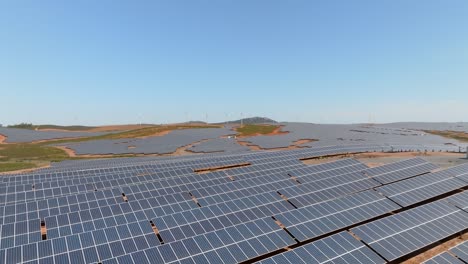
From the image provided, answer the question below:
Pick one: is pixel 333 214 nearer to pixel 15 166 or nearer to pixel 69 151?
pixel 15 166

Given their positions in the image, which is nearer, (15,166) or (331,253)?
(331,253)

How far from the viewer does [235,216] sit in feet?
84.6

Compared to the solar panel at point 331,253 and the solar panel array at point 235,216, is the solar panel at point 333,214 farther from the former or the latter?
the solar panel at point 331,253

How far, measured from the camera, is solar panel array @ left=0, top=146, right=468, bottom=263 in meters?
19.2

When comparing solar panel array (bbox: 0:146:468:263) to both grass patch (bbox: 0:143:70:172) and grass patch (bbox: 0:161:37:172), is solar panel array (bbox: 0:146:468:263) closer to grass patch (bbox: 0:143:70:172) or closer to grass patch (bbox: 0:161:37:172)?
grass patch (bbox: 0:161:37:172)

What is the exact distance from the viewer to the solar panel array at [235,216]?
19.2 meters

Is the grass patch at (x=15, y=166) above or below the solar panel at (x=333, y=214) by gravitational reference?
below

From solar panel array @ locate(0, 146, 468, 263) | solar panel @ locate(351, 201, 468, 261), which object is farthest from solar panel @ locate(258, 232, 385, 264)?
solar panel @ locate(351, 201, 468, 261)

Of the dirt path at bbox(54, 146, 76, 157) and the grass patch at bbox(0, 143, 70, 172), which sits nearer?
the grass patch at bbox(0, 143, 70, 172)

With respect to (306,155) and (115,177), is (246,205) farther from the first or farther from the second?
(306,155)

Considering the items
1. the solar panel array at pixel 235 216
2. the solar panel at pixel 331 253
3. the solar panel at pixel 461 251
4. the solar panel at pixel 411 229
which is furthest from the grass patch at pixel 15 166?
the solar panel at pixel 461 251

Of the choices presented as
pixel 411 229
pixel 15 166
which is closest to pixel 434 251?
pixel 411 229

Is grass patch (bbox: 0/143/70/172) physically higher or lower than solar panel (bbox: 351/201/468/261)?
lower

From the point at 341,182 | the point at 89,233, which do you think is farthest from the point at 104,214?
the point at 341,182
